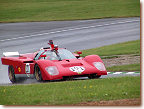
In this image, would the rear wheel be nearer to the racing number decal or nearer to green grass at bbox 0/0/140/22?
the racing number decal

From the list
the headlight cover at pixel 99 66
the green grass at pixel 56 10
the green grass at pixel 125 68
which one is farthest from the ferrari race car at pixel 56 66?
the green grass at pixel 56 10

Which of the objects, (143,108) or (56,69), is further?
(56,69)

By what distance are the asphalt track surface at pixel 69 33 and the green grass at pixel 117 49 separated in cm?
145

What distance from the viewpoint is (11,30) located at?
108 ft

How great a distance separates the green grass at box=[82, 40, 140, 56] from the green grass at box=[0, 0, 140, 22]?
294cm

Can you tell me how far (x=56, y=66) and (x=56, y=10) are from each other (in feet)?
56.0

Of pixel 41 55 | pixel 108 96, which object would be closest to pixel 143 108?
pixel 108 96

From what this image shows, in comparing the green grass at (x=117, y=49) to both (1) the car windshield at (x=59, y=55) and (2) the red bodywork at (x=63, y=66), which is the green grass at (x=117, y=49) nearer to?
(1) the car windshield at (x=59, y=55)

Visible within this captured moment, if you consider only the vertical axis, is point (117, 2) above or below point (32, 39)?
above

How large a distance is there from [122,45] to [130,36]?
151 inches

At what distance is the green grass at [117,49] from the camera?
22686 millimetres

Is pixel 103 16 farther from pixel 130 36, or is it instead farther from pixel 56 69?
pixel 56 69

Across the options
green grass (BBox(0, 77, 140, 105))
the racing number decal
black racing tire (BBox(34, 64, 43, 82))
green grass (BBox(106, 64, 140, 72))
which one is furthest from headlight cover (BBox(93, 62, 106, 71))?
green grass (BBox(106, 64, 140, 72))

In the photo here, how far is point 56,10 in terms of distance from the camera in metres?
31.8
